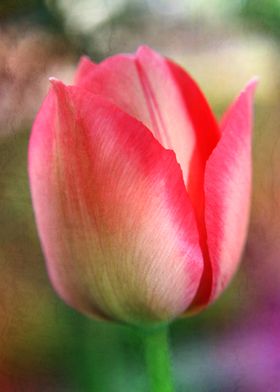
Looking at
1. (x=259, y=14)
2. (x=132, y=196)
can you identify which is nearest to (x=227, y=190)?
(x=132, y=196)

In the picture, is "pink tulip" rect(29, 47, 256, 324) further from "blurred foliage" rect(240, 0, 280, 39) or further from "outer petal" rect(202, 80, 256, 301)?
"blurred foliage" rect(240, 0, 280, 39)

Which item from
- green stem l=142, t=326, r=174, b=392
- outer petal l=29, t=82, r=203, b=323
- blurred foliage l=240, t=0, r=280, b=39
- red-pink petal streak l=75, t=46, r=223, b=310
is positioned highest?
blurred foliage l=240, t=0, r=280, b=39

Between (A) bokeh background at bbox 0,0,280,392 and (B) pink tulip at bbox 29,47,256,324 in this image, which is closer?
(B) pink tulip at bbox 29,47,256,324

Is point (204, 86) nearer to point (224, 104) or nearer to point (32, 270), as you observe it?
point (224, 104)

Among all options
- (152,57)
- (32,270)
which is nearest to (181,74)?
(152,57)

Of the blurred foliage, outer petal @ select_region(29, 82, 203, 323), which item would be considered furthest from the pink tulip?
the blurred foliage

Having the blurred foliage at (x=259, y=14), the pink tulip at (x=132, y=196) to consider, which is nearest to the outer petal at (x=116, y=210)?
the pink tulip at (x=132, y=196)
